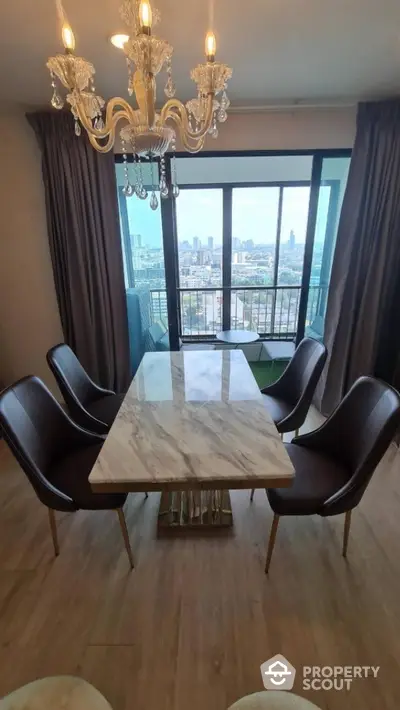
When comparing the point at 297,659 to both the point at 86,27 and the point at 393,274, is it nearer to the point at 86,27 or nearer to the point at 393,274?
the point at 393,274

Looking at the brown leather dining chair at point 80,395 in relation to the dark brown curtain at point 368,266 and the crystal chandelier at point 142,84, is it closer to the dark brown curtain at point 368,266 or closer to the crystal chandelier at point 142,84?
the crystal chandelier at point 142,84

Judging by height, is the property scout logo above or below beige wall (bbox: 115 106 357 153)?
below

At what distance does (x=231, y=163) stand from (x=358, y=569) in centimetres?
389

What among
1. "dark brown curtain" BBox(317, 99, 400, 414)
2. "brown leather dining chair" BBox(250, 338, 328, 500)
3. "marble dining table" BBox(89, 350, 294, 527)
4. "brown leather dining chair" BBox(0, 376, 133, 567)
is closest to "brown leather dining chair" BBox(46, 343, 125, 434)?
"brown leather dining chair" BBox(0, 376, 133, 567)

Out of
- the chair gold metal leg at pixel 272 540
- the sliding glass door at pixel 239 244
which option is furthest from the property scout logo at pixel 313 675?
the sliding glass door at pixel 239 244

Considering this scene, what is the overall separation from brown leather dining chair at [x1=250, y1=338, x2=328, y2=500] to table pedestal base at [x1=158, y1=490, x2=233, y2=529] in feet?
0.85

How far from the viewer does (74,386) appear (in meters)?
2.14

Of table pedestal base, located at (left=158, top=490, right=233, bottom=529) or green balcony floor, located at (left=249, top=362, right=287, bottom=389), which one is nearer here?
table pedestal base, located at (left=158, top=490, right=233, bottom=529)

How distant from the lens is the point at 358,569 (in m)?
1.61

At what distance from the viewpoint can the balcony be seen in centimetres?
443

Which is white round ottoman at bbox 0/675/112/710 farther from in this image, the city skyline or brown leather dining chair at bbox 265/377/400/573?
the city skyline

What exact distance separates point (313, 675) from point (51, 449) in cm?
144

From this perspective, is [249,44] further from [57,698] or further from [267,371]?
[267,371]

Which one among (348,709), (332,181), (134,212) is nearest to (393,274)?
(332,181)
